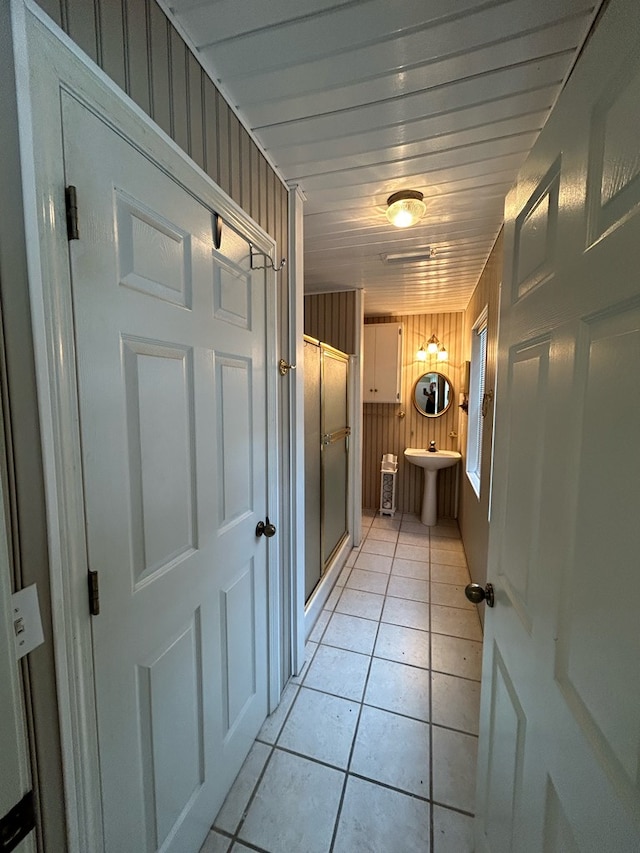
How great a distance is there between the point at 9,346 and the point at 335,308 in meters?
2.88

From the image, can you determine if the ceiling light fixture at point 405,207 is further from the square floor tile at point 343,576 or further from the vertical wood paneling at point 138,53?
the square floor tile at point 343,576

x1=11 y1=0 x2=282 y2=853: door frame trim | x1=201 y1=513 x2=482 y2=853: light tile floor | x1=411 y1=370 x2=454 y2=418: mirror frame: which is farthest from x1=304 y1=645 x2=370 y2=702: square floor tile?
x1=411 y1=370 x2=454 y2=418: mirror frame

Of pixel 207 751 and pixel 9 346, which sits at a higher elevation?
pixel 9 346

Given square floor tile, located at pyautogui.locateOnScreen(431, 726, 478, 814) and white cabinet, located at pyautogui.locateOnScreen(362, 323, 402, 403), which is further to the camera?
white cabinet, located at pyautogui.locateOnScreen(362, 323, 402, 403)

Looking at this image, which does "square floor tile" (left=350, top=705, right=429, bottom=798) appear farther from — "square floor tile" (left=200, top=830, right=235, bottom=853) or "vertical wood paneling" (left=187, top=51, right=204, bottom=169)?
"vertical wood paneling" (left=187, top=51, right=204, bottom=169)

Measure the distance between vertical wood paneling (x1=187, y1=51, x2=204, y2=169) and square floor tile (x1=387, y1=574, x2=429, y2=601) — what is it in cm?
276

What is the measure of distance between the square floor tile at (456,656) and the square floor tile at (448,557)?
3.26 feet

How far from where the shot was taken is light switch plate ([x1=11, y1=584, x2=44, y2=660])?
576 millimetres

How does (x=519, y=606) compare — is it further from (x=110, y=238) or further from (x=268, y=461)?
(x=110, y=238)

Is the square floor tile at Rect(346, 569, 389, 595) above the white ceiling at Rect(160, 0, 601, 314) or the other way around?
the other way around

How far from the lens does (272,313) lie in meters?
1.46

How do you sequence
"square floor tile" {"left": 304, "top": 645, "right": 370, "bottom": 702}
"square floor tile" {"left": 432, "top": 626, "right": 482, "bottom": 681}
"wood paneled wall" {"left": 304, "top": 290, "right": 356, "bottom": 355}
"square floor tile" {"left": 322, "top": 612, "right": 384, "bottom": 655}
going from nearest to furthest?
"square floor tile" {"left": 304, "top": 645, "right": 370, "bottom": 702}
"square floor tile" {"left": 432, "top": 626, "right": 482, "bottom": 681}
"square floor tile" {"left": 322, "top": 612, "right": 384, "bottom": 655}
"wood paneled wall" {"left": 304, "top": 290, "right": 356, "bottom": 355}

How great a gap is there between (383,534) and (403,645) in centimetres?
165

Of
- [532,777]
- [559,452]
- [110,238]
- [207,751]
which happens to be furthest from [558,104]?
[207,751]
